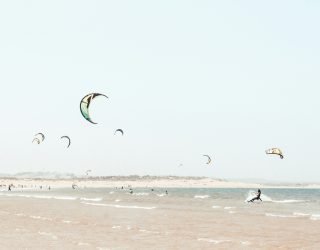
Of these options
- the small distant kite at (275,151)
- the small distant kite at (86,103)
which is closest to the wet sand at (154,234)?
the small distant kite at (86,103)

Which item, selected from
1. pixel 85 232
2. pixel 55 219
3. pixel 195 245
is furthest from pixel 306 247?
pixel 55 219

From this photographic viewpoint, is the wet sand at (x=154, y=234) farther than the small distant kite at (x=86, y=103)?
No

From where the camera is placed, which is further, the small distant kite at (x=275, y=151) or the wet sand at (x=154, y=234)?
the small distant kite at (x=275, y=151)

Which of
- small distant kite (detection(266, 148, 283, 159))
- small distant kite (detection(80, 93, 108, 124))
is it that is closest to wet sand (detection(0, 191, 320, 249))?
small distant kite (detection(80, 93, 108, 124))

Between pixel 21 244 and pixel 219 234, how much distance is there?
723cm

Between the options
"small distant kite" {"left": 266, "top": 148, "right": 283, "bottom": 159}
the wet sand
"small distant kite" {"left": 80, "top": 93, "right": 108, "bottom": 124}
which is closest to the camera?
the wet sand

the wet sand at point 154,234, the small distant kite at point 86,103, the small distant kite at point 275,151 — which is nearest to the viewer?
the wet sand at point 154,234

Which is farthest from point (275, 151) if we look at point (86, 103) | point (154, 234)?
point (154, 234)

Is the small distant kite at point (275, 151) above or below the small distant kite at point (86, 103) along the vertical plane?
below

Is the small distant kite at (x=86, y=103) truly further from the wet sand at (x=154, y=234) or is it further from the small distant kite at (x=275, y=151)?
the small distant kite at (x=275, y=151)

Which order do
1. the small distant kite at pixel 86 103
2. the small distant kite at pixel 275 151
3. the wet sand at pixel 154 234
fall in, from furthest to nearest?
the small distant kite at pixel 275 151 < the small distant kite at pixel 86 103 < the wet sand at pixel 154 234

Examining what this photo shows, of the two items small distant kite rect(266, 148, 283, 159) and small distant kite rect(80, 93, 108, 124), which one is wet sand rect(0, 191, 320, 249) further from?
small distant kite rect(266, 148, 283, 159)

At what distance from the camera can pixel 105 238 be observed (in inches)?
651

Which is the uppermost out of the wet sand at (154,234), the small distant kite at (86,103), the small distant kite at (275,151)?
the small distant kite at (86,103)
